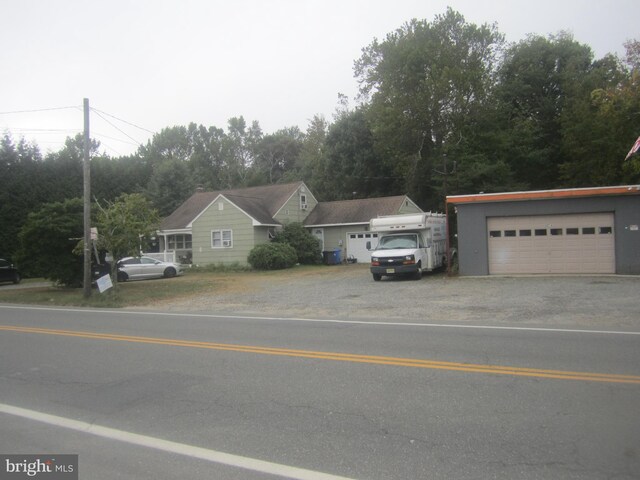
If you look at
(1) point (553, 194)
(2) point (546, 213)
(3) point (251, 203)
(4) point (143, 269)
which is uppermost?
(3) point (251, 203)

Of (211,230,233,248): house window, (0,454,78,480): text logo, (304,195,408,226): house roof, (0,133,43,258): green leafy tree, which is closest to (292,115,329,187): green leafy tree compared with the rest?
(304,195,408,226): house roof

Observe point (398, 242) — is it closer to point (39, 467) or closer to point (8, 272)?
point (39, 467)

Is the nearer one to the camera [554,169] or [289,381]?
[289,381]

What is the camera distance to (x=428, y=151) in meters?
43.6

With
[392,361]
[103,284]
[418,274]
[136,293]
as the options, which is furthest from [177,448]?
[418,274]

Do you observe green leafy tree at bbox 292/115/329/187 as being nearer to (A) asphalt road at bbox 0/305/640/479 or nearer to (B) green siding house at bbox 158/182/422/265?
(B) green siding house at bbox 158/182/422/265

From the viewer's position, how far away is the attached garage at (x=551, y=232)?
19922 millimetres

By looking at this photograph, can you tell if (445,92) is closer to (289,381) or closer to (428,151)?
(428,151)

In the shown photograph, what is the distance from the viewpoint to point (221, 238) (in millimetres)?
33969

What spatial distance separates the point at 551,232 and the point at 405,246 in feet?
19.4

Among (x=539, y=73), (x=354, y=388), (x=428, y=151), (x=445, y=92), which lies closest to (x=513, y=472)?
(x=354, y=388)

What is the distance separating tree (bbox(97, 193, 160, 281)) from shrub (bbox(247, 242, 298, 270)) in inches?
404

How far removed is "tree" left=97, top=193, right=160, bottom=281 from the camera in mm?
20344

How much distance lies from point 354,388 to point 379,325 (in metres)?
4.84
